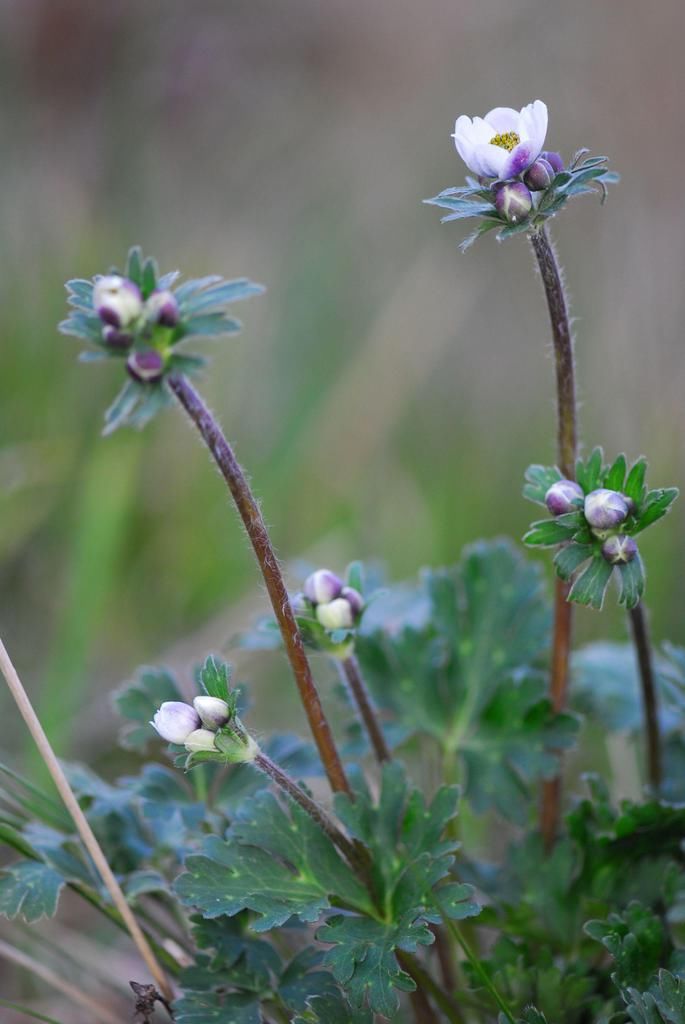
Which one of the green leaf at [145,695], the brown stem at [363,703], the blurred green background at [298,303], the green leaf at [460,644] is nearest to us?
the brown stem at [363,703]

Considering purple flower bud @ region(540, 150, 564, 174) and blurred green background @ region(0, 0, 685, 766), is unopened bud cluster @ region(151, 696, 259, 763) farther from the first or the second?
blurred green background @ region(0, 0, 685, 766)

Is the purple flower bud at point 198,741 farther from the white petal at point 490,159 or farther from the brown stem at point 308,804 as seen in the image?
the white petal at point 490,159

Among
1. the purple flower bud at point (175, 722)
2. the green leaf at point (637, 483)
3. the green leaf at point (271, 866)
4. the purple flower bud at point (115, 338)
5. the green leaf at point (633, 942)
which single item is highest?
the purple flower bud at point (115, 338)

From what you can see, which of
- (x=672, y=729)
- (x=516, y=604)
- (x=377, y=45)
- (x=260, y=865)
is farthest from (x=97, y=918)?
(x=377, y=45)

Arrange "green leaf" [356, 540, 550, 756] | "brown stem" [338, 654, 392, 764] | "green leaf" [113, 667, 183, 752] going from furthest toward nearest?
"green leaf" [356, 540, 550, 756], "green leaf" [113, 667, 183, 752], "brown stem" [338, 654, 392, 764]

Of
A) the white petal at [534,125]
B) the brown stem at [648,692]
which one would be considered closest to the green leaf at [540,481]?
the brown stem at [648,692]

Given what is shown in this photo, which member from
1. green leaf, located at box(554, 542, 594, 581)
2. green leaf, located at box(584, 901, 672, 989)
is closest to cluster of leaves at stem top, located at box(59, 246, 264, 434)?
green leaf, located at box(554, 542, 594, 581)
